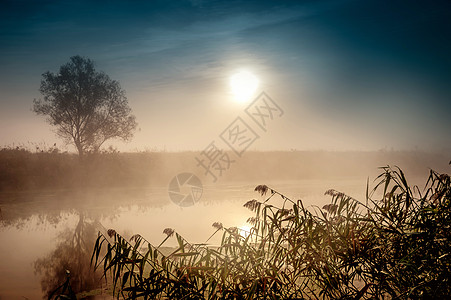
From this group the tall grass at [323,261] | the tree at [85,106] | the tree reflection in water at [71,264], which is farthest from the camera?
the tree at [85,106]

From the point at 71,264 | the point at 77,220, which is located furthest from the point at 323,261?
the point at 77,220

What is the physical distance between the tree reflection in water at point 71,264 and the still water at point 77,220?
0.03m

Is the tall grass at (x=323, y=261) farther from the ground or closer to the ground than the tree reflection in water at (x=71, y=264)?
farther from the ground

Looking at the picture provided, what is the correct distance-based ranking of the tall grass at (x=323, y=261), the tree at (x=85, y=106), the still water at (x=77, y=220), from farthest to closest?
the tree at (x=85, y=106) → the still water at (x=77, y=220) → the tall grass at (x=323, y=261)

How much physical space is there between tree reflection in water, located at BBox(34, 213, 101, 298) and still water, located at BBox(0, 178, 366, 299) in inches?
1.2

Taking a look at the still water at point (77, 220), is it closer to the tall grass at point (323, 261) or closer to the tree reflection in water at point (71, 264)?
the tree reflection in water at point (71, 264)

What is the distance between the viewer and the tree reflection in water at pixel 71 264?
28.7 feet

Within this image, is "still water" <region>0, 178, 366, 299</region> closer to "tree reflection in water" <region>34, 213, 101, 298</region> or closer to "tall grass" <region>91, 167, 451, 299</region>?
"tree reflection in water" <region>34, 213, 101, 298</region>

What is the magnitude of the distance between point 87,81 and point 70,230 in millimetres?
19814

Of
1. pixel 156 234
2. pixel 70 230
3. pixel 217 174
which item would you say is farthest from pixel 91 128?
pixel 156 234

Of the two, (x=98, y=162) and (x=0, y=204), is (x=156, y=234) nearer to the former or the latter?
(x=0, y=204)

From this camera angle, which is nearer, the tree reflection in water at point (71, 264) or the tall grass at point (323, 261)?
the tall grass at point (323, 261)

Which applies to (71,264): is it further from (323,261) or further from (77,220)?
(323,261)

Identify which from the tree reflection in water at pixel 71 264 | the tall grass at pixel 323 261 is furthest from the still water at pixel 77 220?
the tall grass at pixel 323 261
